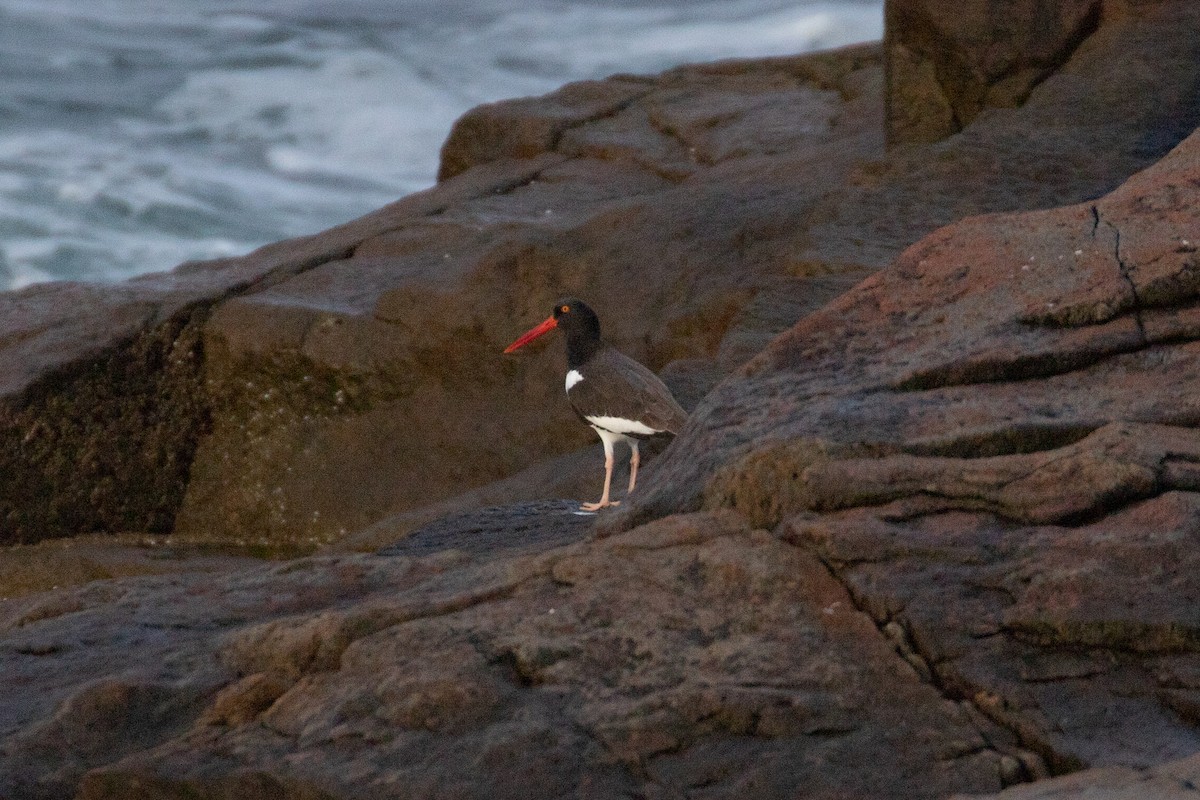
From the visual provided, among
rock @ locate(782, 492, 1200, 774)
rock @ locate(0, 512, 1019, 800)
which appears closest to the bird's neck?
rock @ locate(0, 512, 1019, 800)

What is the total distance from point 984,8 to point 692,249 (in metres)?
2.11

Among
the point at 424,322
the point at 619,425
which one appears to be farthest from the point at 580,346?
the point at 424,322

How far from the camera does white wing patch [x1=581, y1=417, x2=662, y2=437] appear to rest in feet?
21.9

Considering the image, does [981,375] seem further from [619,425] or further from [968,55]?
[968,55]

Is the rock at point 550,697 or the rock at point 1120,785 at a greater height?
the rock at point 550,697

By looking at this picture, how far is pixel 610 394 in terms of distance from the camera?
6.83m

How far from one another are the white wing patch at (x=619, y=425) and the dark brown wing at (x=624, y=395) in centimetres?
1

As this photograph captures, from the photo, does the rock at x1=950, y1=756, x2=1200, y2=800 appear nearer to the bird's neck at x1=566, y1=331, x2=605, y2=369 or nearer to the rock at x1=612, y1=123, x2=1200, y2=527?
the rock at x1=612, y1=123, x2=1200, y2=527

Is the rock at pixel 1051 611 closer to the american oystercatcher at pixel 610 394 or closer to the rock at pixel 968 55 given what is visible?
the american oystercatcher at pixel 610 394

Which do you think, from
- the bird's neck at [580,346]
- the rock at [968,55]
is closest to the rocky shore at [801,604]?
the bird's neck at [580,346]

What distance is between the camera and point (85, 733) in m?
3.67

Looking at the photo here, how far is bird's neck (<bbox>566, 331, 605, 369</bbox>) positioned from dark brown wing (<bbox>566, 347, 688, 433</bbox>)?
0.10 m

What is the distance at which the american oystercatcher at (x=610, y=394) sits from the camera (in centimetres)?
668

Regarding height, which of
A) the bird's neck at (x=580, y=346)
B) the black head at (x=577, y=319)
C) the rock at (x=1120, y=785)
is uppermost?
the black head at (x=577, y=319)
